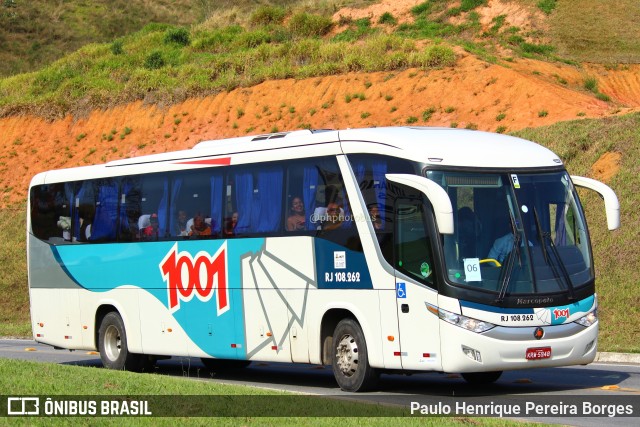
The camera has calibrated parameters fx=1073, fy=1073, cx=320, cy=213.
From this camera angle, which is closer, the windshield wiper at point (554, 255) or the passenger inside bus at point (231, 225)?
the windshield wiper at point (554, 255)

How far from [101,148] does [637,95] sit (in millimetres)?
24448

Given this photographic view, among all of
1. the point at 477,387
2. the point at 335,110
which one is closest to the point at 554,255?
the point at 477,387

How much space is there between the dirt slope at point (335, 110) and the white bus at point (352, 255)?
21971 mm

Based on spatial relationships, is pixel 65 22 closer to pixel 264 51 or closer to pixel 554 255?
pixel 264 51

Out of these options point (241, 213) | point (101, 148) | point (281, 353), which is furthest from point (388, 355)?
point (101, 148)

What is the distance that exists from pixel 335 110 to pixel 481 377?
30083 millimetres

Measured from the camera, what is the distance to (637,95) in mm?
44375

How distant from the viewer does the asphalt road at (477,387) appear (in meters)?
13.0

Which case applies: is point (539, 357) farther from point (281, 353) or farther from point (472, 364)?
point (281, 353)

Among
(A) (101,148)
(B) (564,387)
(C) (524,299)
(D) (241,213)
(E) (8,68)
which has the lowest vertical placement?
(B) (564,387)

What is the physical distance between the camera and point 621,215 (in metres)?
27.0

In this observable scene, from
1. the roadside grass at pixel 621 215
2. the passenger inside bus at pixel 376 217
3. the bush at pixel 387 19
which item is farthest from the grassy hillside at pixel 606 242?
the bush at pixel 387 19

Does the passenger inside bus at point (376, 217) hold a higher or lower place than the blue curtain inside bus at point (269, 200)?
lower

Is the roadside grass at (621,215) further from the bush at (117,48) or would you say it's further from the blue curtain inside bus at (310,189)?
the bush at (117,48)
